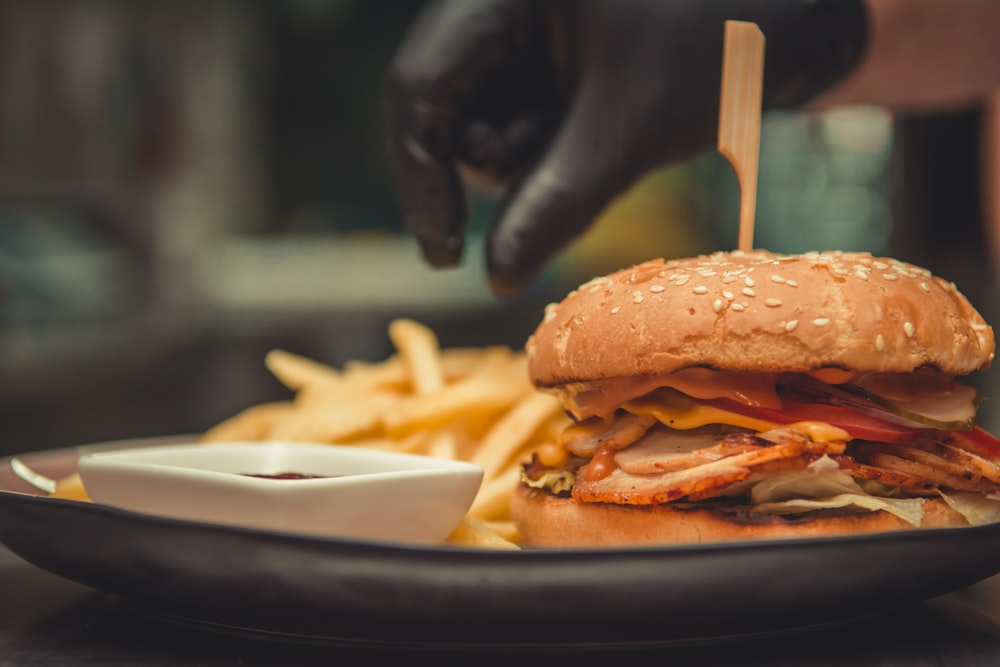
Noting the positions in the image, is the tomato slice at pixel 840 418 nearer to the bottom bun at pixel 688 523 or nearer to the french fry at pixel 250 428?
the bottom bun at pixel 688 523

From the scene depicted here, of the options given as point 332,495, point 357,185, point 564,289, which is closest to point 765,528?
point 332,495

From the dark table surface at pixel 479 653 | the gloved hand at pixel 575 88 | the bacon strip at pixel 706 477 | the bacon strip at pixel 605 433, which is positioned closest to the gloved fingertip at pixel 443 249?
the gloved hand at pixel 575 88

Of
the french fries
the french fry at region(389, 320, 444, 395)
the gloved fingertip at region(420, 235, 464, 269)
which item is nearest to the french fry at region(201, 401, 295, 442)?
the french fries

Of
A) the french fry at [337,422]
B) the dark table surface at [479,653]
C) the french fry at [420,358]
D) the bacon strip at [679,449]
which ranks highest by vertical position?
the bacon strip at [679,449]

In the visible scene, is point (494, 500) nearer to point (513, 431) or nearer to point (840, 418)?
point (513, 431)

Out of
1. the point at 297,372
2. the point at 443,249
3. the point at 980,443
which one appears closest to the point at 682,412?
the point at 980,443
